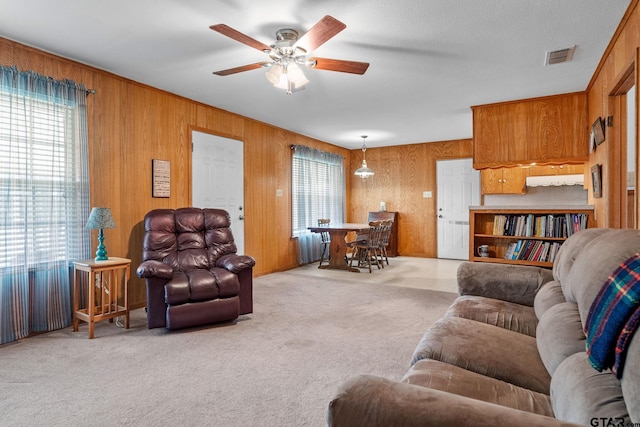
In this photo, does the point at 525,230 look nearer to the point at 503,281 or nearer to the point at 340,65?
the point at 503,281

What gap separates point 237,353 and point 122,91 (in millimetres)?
2981

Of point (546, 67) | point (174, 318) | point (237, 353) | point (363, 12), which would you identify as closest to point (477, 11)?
point (363, 12)

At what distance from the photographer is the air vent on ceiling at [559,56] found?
319 cm

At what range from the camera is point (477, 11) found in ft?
8.37

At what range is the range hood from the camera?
19.7 ft

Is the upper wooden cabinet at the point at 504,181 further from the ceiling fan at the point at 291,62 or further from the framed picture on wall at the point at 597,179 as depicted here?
the ceiling fan at the point at 291,62

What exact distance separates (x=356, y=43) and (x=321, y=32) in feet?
2.49

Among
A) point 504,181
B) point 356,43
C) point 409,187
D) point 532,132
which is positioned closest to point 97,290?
point 356,43

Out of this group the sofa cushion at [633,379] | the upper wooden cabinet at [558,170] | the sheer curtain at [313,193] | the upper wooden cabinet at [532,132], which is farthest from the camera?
the sheer curtain at [313,193]

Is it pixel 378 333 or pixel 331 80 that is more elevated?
pixel 331 80

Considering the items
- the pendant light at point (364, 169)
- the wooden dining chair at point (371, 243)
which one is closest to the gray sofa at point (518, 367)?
the wooden dining chair at point (371, 243)

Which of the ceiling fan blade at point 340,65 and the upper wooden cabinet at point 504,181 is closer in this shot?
the ceiling fan blade at point 340,65

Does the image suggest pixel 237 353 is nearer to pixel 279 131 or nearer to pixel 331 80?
pixel 331 80

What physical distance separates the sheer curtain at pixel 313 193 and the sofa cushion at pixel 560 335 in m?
5.22
